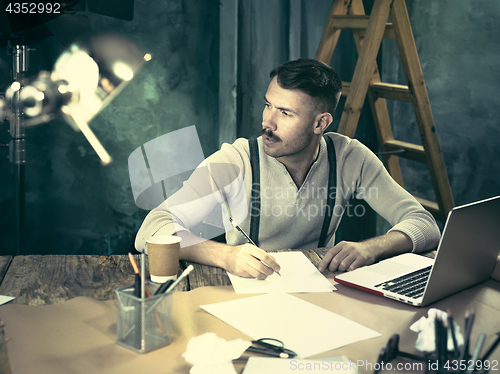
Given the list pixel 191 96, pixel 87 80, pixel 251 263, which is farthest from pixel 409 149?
pixel 87 80

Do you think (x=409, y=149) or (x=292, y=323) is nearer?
(x=292, y=323)

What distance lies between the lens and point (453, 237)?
91cm

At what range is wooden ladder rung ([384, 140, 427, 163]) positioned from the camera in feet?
8.14

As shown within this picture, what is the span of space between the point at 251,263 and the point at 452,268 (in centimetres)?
44

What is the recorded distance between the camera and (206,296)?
0.98m

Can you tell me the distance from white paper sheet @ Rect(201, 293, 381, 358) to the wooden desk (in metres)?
0.02

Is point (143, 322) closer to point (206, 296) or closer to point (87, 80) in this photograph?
point (206, 296)

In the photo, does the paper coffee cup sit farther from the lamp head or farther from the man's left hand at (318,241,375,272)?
the lamp head

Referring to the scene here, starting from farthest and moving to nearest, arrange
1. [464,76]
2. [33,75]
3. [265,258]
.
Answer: [464,76] → [33,75] → [265,258]

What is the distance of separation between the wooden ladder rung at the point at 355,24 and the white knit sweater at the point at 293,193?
847 mm

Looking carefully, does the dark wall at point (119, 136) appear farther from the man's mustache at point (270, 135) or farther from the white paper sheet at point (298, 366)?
the white paper sheet at point (298, 366)

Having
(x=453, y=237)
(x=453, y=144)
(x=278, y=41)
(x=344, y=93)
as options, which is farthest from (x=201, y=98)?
(x=453, y=237)

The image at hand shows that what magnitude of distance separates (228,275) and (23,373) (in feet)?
1.75

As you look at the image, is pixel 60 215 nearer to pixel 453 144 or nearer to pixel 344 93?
pixel 344 93
